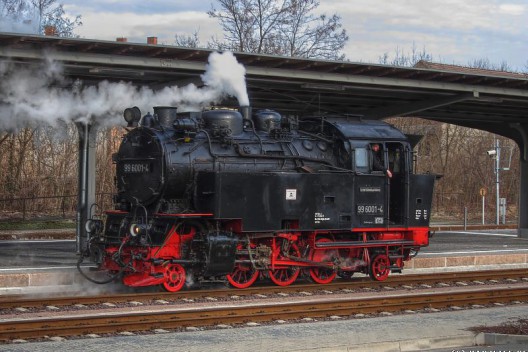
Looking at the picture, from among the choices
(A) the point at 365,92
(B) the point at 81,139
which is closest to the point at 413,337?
(B) the point at 81,139

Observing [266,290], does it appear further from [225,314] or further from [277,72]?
[277,72]

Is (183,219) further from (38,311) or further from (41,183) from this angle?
(41,183)

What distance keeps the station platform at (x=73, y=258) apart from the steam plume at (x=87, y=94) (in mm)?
2895

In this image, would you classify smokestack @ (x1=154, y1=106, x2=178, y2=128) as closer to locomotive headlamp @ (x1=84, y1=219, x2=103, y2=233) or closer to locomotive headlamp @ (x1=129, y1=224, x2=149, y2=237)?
locomotive headlamp @ (x1=129, y1=224, x2=149, y2=237)

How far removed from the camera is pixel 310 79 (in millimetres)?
17906

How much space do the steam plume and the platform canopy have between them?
32 cm

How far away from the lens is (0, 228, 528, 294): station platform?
14234 mm

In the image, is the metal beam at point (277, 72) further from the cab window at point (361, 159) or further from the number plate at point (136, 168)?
the cab window at point (361, 159)

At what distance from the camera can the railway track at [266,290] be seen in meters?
11.9

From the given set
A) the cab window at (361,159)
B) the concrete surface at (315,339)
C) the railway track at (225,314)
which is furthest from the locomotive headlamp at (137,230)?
the cab window at (361,159)

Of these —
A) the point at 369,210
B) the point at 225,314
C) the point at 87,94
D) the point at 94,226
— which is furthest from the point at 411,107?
the point at 225,314

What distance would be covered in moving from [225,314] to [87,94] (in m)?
6.49

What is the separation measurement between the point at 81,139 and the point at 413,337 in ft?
33.2

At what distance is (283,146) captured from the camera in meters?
14.3
